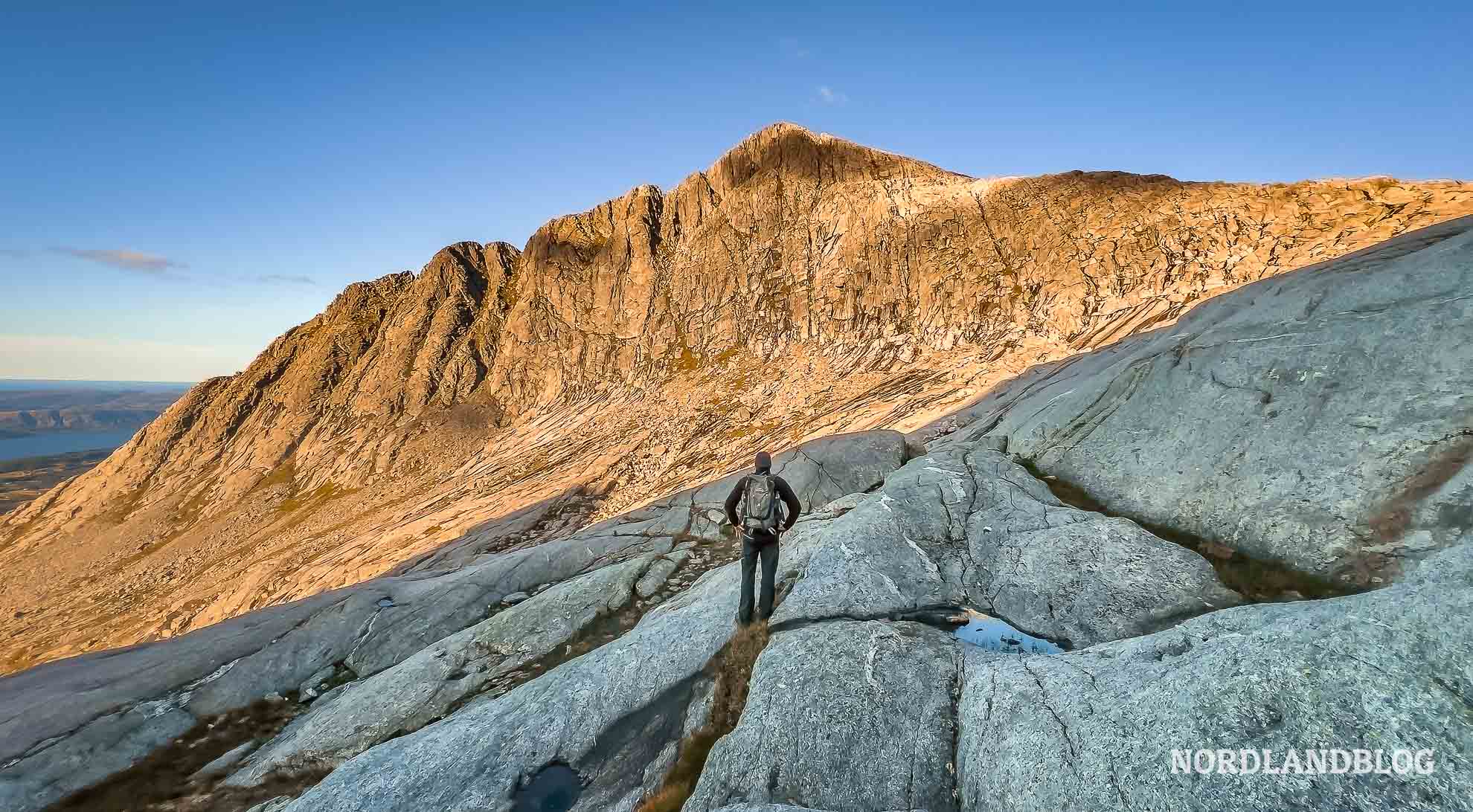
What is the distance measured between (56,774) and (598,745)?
1751 cm

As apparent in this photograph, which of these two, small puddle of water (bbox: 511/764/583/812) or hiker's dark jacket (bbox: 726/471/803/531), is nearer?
small puddle of water (bbox: 511/764/583/812)

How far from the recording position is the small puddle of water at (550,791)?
1001 centimetres

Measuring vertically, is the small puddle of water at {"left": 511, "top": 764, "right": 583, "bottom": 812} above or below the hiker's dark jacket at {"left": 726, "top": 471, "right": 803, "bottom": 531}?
below

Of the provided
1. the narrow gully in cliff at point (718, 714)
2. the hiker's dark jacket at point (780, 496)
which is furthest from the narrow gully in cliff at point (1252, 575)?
the narrow gully in cliff at point (718, 714)

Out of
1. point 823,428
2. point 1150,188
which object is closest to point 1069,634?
point 823,428

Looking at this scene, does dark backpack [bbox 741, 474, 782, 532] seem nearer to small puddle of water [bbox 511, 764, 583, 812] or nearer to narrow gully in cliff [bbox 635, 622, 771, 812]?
narrow gully in cliff [bbox 635, 622, 771, 812]

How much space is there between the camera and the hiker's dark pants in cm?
1230

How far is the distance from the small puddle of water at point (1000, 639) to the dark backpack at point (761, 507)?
4.81 meters

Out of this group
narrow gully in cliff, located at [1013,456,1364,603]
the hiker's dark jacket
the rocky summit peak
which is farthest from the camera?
the hiker's dark jacket

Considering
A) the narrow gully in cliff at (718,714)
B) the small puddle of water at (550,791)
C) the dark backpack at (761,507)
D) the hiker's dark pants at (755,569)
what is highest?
the dark backpack at (761,507)

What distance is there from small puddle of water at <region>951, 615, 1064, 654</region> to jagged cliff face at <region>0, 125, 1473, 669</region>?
24265mm

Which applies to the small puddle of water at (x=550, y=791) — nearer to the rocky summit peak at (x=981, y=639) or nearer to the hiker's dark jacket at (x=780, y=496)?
the rocky summit peak at (x=981, y=639)

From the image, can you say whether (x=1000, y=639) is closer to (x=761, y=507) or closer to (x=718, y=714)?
(x=761, y=507)

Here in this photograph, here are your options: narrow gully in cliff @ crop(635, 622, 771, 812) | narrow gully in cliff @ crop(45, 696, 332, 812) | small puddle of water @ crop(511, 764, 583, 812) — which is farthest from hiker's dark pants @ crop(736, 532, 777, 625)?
narrow gully in cliff @ crop(45, 696, 332, 812)
